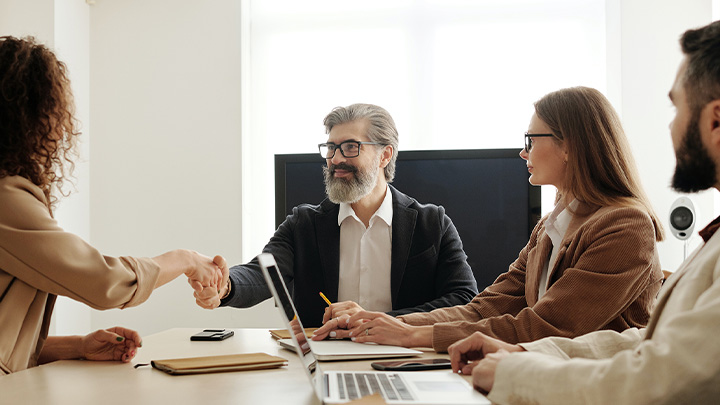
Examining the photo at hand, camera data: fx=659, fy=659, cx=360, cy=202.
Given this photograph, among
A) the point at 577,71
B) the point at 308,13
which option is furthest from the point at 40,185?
the point at 577,71

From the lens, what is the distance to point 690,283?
1.02m

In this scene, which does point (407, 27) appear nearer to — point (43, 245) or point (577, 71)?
point (577, 71)

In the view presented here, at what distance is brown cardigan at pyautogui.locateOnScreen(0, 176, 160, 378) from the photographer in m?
1.44

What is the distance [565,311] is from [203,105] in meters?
3.35

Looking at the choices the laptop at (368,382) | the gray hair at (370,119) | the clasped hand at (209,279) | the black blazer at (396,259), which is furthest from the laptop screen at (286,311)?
the gray hair at (370,119)

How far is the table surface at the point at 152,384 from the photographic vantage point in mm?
1212

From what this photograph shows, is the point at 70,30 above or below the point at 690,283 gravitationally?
above

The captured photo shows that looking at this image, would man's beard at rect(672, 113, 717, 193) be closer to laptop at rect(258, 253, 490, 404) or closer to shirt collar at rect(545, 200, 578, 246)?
laptop at rect(258, 253, 490, 404)

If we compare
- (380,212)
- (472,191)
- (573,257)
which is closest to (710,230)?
(573,257)

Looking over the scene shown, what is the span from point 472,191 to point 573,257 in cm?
164

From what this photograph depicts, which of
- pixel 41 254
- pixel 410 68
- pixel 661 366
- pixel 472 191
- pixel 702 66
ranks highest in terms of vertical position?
pixel 410 68

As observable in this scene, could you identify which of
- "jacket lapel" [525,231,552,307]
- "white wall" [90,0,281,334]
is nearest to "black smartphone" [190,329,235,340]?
"jacket lapel" [525,231,552,307]

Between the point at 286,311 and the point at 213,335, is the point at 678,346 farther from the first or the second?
the point at 213,335

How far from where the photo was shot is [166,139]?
4465 mm
